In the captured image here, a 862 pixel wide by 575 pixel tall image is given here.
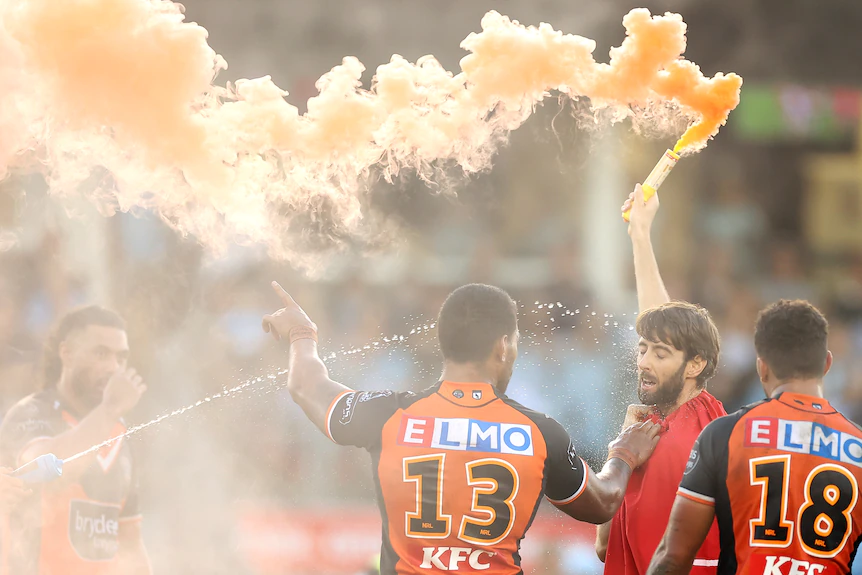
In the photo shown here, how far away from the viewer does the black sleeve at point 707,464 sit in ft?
10.6

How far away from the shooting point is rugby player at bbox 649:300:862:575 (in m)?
3.16

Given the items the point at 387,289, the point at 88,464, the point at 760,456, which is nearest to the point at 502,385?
the point at 760,456

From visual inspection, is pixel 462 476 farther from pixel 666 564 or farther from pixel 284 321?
pixel 284 321

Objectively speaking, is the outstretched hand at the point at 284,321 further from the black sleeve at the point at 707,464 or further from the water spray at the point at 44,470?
the black sleeve at the point at 707,464

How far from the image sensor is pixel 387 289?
354 inches

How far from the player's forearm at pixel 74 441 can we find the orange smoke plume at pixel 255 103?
1077mm

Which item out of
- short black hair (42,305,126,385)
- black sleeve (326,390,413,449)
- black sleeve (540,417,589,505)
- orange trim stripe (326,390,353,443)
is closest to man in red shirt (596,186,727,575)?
black sleeve (540,417,589,505)

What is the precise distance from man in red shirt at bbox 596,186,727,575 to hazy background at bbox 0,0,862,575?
2319 mm

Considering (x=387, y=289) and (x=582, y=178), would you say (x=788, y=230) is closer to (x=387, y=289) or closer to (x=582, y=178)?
(x=582, y=178)

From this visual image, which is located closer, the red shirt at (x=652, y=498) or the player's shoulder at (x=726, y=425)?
the player's shoulder at (x=726, y=425)

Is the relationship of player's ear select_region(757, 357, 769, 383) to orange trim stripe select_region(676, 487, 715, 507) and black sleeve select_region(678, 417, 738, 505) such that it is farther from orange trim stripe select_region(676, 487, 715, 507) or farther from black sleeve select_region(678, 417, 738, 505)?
orange trim stripe select_region(676, 487, 715, 507)

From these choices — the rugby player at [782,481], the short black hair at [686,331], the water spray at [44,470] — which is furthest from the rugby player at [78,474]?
the rugby player at [782,481]

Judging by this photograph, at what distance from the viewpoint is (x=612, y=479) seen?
3.44 meters

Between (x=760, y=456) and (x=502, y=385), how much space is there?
93 cm
